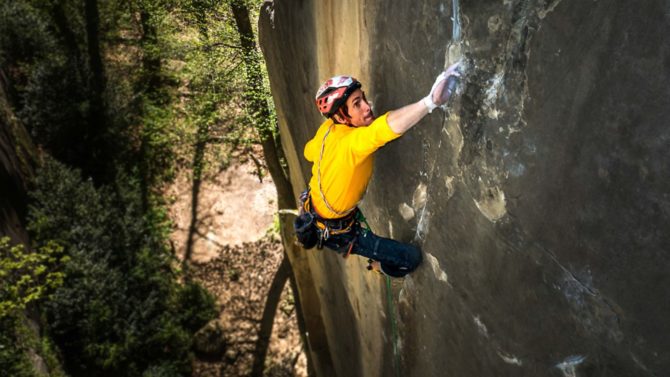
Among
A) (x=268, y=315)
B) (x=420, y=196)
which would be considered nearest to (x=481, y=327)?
(x=420, y=196)

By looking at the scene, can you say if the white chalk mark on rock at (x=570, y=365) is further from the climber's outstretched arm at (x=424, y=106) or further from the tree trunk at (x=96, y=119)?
the tree trunk at (x=96, y=119)

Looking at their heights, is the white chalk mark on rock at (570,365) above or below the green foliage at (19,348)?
above

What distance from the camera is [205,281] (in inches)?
480

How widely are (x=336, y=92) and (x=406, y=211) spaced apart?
88 cm

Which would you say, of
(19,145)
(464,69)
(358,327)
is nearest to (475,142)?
(464,69)

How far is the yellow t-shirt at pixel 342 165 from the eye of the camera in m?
3.07

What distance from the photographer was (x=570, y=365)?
2.29 meters

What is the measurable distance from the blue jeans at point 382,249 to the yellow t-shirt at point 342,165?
21 cm

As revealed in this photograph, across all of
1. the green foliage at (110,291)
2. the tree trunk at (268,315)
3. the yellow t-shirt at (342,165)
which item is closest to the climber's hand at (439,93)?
the yellow t-shirt at (342,165)

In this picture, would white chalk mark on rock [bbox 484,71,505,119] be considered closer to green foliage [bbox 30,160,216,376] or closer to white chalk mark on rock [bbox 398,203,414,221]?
white chalk mark on rock [bbox 398,203,414,221]

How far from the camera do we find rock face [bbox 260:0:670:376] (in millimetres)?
1808

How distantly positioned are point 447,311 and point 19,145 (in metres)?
10.1

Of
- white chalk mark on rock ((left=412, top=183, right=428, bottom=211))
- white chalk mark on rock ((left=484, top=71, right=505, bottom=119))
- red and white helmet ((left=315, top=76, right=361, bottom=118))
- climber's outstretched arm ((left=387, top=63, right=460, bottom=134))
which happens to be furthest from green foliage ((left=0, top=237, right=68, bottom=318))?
white chalk mark on rock ((left=484, top=71, right=505, bottom=119))

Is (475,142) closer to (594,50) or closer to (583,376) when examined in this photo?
(594,50)
